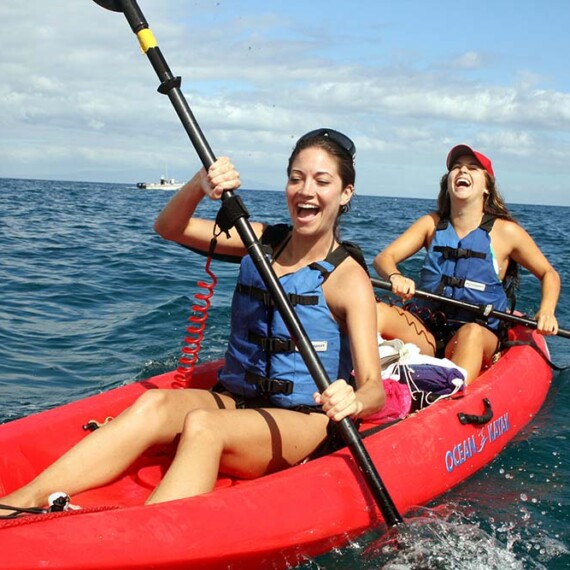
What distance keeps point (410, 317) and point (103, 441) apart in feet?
9.39

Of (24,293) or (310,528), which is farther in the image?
(24,293)

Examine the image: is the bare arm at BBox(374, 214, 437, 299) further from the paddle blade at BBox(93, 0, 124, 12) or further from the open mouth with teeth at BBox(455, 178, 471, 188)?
the paddle blade at BBox(93, 0, 124, 12)

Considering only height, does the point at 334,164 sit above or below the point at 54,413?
above

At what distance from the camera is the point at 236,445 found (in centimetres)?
341

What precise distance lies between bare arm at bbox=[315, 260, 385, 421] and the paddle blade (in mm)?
1658

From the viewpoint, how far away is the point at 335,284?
145 inches

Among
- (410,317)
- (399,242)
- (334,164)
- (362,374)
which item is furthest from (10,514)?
(399,242)

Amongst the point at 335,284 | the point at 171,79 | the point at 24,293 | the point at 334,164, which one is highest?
the point at 171,79

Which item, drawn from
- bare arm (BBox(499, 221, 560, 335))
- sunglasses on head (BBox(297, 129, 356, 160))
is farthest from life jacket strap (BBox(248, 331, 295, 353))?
bare arm (BBox(499, 221, 560, 335))

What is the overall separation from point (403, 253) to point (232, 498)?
3305mm

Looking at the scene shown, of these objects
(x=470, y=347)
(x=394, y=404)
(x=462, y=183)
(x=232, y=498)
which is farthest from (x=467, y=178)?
(x=232, y=498)

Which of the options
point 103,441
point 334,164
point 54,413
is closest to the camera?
point 103,441

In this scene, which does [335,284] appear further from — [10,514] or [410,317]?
[410,317]

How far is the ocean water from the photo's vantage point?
3826 mm
